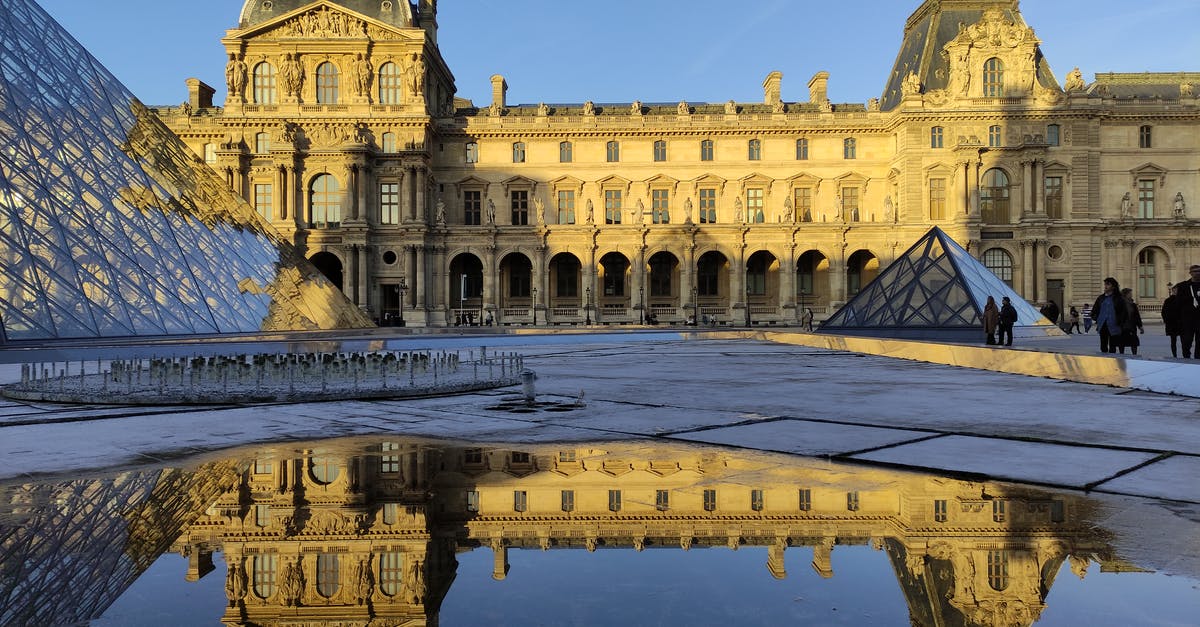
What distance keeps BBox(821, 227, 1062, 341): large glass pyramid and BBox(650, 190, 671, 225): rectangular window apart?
26.9 meters

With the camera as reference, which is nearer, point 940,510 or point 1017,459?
point 940,510

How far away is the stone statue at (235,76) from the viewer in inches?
2015

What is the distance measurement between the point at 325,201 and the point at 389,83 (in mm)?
8938

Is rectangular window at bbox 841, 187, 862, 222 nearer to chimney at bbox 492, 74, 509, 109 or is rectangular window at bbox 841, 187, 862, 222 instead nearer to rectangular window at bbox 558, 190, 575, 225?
rectangular window at bbox 558, 190, 575, 225

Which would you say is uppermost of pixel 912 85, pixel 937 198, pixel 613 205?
pixel 912 85

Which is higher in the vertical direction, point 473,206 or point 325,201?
point 473,206

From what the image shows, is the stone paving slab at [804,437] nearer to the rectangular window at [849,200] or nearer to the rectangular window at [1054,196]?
the rectangular window at [849,200]

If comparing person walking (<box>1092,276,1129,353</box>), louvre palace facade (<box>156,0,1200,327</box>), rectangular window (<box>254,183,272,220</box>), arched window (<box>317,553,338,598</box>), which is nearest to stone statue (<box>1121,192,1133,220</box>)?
louvre palace facade (<box>156,0,1200,327</box>)

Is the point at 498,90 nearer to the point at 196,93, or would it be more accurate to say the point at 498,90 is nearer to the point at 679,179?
the point at 679,179

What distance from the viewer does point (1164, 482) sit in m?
4.75

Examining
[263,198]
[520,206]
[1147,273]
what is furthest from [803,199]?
[263,198]

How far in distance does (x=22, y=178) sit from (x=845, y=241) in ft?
151

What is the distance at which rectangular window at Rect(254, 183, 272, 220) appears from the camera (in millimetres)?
50938

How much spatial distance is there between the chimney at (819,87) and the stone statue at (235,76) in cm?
4051
